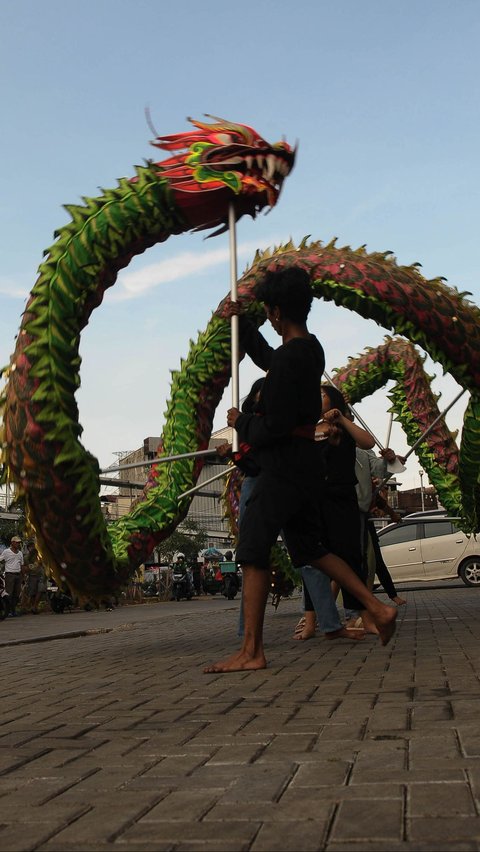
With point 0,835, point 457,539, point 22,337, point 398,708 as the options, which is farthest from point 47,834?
point 457,539

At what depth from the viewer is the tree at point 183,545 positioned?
49422 millimetres

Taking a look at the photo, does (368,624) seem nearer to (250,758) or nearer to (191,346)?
(191,346)

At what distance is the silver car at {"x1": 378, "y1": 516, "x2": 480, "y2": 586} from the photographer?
22.5m

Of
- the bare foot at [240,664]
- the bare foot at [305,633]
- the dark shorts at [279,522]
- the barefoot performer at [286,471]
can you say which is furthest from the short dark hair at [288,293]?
the bare foot at [305,633]

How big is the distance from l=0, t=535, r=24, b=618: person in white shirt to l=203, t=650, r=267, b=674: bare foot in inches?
541

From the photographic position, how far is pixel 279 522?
531 cm

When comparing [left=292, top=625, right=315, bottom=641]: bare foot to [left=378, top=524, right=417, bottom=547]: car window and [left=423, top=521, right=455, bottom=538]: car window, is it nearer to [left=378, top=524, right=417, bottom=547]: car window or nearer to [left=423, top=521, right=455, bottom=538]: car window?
[left=378, top=524, right=417, bottom=547]: car window

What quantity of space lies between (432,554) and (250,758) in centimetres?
2009

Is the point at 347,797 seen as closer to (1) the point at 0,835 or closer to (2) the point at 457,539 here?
(1) the point at 0,835

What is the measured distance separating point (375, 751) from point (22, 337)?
166 inches

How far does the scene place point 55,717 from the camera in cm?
410

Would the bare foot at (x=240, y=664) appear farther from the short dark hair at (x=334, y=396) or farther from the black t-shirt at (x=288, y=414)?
the short dark hair at (x=334, y=396)

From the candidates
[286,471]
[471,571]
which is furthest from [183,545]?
[286,471]

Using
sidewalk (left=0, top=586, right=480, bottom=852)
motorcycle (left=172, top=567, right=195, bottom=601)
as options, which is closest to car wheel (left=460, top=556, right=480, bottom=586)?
motorcycle (left=172, top=567, right=195, bottom=601)
